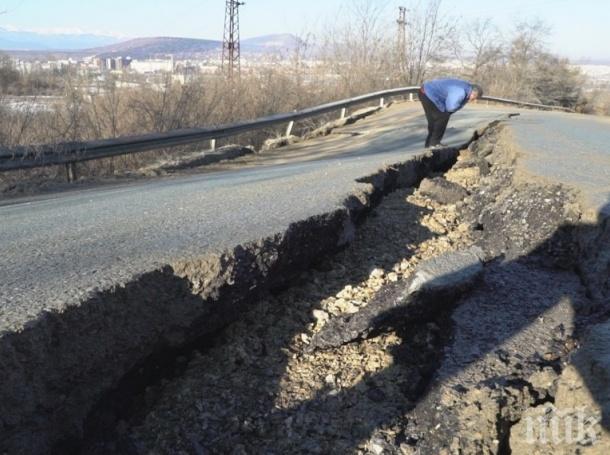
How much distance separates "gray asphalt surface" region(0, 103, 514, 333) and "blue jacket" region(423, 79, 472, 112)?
1601 mm

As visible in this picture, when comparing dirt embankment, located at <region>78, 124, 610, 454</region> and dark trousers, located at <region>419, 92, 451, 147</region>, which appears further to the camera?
dark trousers, located at <region>419, 92, 451, 147</region>

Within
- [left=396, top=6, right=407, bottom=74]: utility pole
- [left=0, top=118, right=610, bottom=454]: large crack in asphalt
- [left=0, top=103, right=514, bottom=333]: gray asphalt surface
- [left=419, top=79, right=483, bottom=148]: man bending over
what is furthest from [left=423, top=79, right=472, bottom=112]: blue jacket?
[left=396, top=6, right=407, bottom=74]: utility pole

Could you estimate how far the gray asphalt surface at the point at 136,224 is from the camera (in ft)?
9.68

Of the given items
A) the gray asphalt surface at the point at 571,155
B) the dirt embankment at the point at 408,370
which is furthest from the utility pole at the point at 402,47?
the dirt embankment at the point at 408,370

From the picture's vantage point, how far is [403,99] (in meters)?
19.1

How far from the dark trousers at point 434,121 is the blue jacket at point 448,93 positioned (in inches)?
2.9

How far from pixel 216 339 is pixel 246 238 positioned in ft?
2.24

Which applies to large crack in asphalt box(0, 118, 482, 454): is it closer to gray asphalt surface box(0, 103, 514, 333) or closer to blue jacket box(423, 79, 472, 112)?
gray asphalt surface box(0, 103, 514, 333)

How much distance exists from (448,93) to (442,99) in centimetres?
13

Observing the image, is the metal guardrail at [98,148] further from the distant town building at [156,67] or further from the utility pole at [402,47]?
the utility pole at [402,47]

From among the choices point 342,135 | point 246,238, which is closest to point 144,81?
point 342,135

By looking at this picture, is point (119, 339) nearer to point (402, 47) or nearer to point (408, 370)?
point (408, 370)

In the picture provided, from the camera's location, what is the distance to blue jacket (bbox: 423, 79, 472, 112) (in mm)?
8641

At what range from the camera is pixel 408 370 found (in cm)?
322
